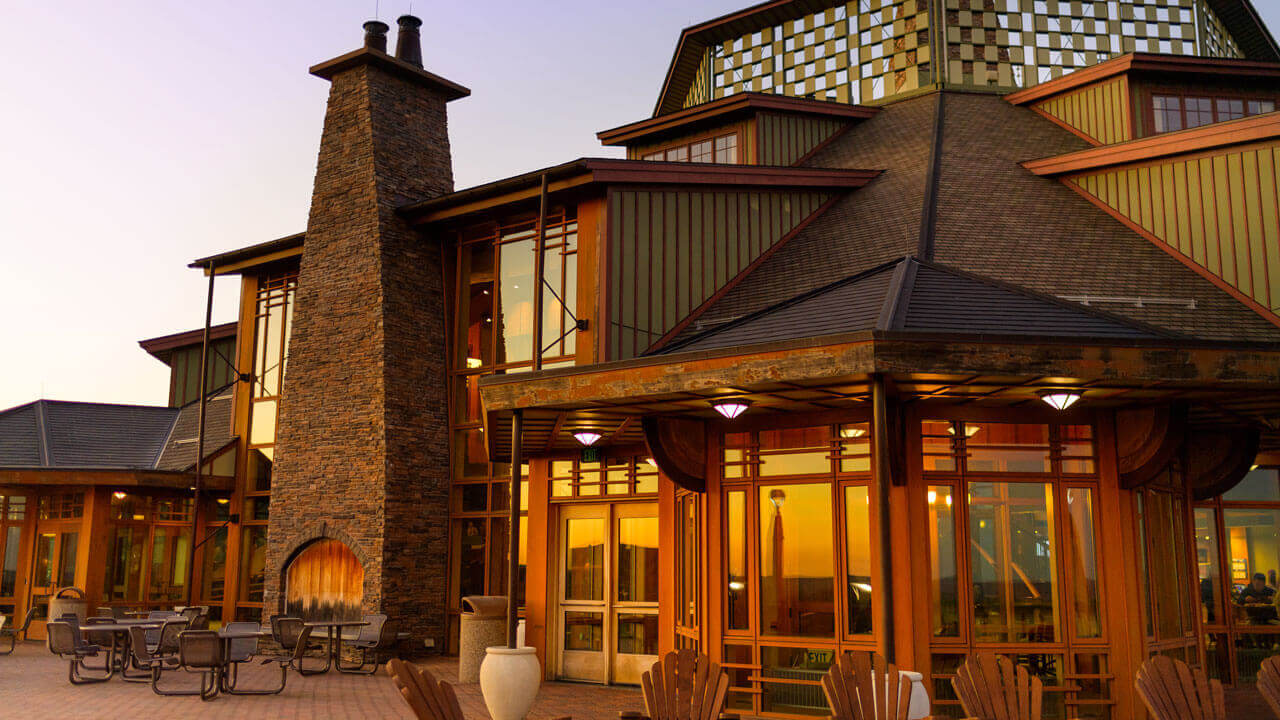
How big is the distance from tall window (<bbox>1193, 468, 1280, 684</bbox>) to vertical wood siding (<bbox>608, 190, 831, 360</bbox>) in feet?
21.9

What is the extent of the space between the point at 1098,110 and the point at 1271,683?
37.7 feet

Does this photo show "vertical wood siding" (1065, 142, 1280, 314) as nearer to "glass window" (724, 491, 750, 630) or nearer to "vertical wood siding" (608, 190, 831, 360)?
"vertical wood siding" (608, 190, 831, 360)

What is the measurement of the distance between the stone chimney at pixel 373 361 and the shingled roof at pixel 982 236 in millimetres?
5334

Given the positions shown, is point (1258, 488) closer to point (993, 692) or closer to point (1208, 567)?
point (1208, 567)

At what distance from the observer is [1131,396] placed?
384 inches

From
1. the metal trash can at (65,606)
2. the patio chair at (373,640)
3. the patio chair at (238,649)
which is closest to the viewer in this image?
the patio chair at (238,649)

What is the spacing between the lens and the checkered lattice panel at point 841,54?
1900 centimetres

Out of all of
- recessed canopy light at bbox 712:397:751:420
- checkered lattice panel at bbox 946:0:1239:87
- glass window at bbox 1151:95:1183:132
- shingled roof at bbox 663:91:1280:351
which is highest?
checkered lattice panel at bbox 946:0:1239:87

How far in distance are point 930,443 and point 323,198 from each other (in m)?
12.2

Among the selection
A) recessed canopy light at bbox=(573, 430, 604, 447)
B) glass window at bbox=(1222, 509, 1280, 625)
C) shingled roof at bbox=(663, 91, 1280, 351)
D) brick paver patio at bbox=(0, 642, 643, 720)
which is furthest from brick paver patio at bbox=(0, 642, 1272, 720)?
shingled roof at bbox=(663, 91, 1280, 351)

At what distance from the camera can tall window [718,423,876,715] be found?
10.4m

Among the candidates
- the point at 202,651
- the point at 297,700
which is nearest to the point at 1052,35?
the point at 297,700

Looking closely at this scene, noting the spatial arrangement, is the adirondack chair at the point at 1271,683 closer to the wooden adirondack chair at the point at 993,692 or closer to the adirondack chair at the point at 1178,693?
the adirondack chair at the point at 1178,693

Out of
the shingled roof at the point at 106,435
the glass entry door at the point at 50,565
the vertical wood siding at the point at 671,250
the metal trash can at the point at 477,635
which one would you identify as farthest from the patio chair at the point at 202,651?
the glass entry door at the point at 50,565
